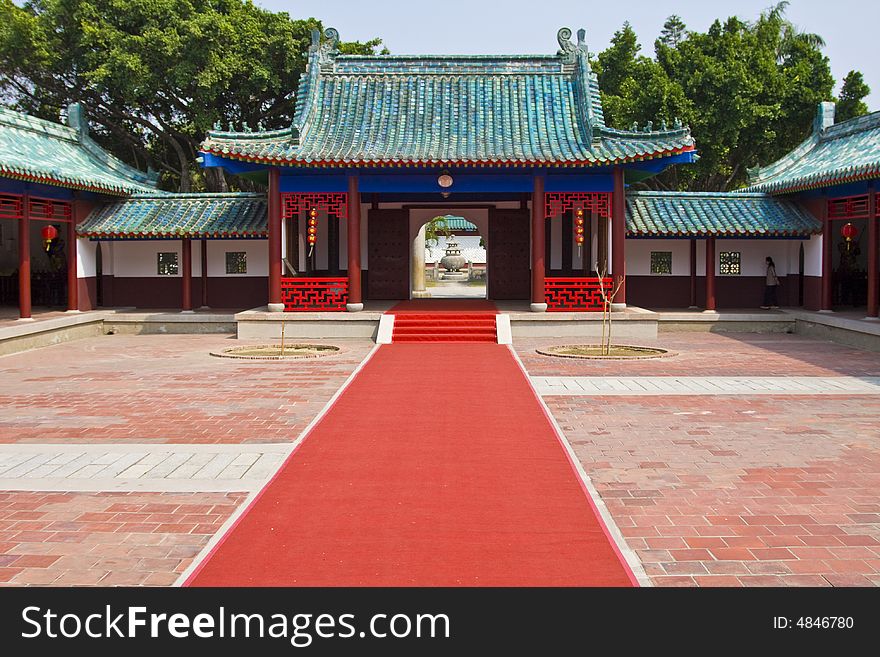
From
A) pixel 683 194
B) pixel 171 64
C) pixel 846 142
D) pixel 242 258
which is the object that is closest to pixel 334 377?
pixel 242 258

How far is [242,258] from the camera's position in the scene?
2017 centimetres

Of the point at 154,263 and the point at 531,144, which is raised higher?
the point at 531,144

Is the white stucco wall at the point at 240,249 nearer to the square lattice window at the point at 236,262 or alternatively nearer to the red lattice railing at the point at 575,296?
the square lattice window at the point at 236,262

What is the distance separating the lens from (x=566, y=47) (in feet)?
65.4

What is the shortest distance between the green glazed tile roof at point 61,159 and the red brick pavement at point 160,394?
3.30 m

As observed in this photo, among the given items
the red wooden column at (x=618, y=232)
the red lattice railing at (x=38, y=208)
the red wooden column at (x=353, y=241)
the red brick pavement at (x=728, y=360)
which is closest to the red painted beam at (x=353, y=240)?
the red wooden column at (x=353, y=241)

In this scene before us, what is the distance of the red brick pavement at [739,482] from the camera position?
4676mm

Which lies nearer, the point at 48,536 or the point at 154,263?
the point at 48,536

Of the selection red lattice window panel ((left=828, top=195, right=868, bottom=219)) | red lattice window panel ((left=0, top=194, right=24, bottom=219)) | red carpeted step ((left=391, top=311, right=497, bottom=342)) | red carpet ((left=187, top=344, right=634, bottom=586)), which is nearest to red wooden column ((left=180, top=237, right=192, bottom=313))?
red lattice window panel ((left=0, top=194, right=24, bottom=219))

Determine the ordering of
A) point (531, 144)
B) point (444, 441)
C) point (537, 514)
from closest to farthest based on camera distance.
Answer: point (537, 514) < point (444, 441) < point (531, 144)

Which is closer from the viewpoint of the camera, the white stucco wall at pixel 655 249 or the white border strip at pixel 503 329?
the white border strip at pixel 503 329

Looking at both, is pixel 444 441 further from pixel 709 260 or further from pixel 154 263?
pixel 154 263

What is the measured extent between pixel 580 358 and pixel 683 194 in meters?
8.40

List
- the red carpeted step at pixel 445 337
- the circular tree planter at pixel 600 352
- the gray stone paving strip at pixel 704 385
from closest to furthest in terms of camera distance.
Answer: the gray stone paving strip at pixel 704 385 → the circular tree planter at pixel 600 352 → the red carpeted step at pixel 445 337
